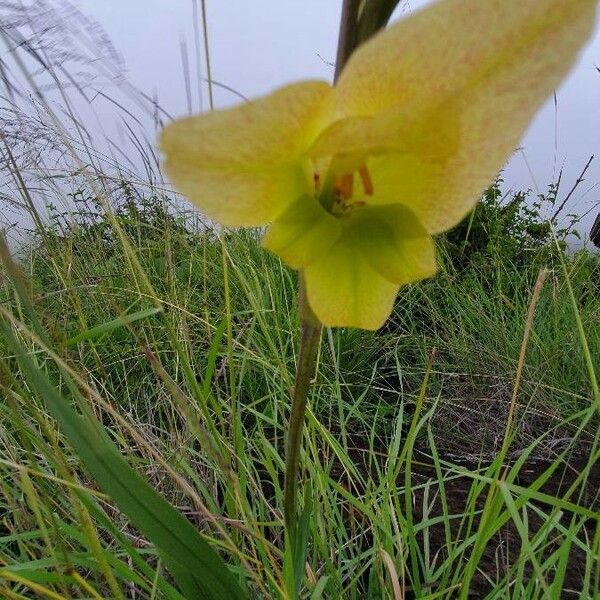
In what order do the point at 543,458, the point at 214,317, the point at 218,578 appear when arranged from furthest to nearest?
the point at 214,317
the point at 543,458
the point at 218,578

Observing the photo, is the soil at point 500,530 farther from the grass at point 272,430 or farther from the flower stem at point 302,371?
the flower stem at point 302,371

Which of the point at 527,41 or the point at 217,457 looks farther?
the point at 217,457

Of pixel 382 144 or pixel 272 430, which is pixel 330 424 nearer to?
pixel 272 430

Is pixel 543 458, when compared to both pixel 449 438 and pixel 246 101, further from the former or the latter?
pixel 246 101

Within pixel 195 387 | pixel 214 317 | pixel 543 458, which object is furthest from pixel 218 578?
pixel 214 317

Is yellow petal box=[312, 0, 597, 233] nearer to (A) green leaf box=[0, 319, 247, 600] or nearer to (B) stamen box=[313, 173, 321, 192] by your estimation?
(B) stamen box=[313, 173, 321, 192]

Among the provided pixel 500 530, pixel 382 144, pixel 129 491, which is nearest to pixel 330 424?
pixel 500 530

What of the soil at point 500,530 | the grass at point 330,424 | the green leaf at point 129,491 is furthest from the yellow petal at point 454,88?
the soil at point 500,530
